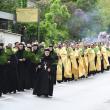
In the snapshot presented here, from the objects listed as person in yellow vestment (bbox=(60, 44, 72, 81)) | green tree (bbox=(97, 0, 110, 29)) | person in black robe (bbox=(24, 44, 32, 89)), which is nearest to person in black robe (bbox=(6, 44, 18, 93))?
person in black robe (bbox=(24, 44, 32, 89))

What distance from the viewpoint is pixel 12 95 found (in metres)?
19.6

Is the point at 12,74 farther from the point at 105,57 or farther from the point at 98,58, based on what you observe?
the point at 105,57

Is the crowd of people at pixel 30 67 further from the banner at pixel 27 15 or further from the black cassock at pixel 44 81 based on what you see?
the banner at pixel 27 15

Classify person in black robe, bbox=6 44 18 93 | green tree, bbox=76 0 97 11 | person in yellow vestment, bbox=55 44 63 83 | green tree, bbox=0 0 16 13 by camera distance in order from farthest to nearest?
1. green tree, bbox=76 0 97 11
2. green tree, bbox=0 0 16 13
3. person in yellow vestment, bbox=55 44 63 83
4. person in black robe, bbox=6 44 18 93

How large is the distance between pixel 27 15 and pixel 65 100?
18546 mm

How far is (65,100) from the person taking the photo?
1823cm

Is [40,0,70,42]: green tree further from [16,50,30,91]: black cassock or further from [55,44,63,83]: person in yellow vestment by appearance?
[16,50,30,91]: black cassock

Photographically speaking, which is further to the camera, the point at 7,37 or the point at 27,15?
the point at 7,37

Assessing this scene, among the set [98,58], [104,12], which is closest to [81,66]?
[98,58]

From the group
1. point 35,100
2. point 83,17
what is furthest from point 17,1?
point 35,100

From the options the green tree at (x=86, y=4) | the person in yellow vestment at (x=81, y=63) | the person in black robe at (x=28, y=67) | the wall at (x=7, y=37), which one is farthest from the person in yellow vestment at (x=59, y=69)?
the green tree at (x=86, y=4)

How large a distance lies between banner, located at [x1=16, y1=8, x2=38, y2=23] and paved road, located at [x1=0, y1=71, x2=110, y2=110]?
1373 centimetres

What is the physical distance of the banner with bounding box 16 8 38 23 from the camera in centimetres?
3603

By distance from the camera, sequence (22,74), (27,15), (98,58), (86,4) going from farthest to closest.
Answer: (86,4)
(27,15)
(98,58)
(22,74)
